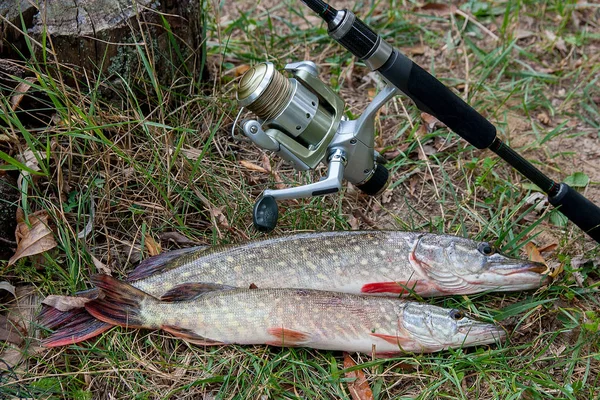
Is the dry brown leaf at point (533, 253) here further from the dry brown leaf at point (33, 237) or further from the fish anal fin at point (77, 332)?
the dry brown leaf at point (33, 237)

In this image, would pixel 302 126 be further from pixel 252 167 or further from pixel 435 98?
pixel 252 167

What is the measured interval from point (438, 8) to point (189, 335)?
3554 millimetres

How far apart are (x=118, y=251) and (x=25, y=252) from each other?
0.46 metres

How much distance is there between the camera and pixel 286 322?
3.13 meters

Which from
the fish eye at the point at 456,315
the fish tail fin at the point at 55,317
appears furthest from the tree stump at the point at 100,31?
the fish eye at the point at 456,315

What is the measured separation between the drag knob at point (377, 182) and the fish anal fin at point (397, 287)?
1.68 ft

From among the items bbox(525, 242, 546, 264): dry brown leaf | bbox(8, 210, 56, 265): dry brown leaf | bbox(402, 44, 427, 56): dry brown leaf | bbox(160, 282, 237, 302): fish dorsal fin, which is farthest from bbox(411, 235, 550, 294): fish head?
bbox(402, 44, 427, 56): dry brown leaf

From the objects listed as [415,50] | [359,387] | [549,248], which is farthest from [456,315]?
[415,50]

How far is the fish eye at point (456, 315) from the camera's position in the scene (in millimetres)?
3180

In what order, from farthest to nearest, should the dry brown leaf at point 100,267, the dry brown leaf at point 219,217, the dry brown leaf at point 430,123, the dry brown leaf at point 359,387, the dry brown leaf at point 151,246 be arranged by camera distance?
1. the dry brown leaf at point 430,123
2. the dry brown leaf at point 219,217
3. the dry brown leaf at point 151,246
4. the dry brown leaf at point 100,267
5. the dry brown leaf at point 359,387

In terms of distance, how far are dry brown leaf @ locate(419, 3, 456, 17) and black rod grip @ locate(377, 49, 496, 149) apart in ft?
8.11

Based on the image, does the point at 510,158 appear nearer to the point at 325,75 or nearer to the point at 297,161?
the point at 297,161

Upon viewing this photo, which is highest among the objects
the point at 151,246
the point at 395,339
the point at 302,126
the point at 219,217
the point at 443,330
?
the point at 302,126

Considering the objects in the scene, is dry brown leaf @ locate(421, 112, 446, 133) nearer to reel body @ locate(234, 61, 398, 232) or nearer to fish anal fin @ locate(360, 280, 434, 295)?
reel body @ locate(234, 61, 398, 232)
